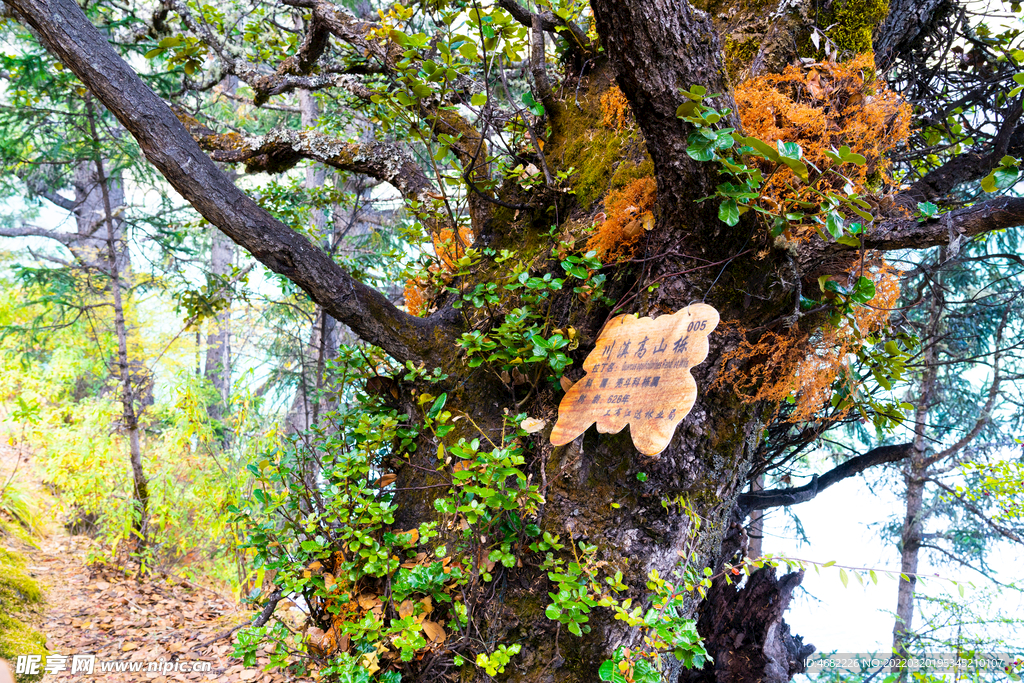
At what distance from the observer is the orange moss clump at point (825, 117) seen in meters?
1.66

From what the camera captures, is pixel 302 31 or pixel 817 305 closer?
pixel 817 305

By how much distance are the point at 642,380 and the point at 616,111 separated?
1.28 m

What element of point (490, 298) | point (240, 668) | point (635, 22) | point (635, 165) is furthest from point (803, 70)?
point (240, 668)

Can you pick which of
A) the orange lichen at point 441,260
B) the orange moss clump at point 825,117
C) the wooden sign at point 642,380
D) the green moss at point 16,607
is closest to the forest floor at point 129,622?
the green moss at point 16,607

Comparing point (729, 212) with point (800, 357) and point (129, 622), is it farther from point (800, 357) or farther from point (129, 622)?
point (129, 622)

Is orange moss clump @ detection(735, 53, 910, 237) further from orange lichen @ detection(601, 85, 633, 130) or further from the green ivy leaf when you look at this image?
orange lichen @ detection(601, 85, 633, 130)

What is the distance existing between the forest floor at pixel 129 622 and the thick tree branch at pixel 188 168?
6.86 ft

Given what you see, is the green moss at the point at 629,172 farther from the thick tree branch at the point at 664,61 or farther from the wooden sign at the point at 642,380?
the wooden sign at the point at 642,380

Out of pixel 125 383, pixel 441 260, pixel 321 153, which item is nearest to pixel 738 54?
pixel 441 260

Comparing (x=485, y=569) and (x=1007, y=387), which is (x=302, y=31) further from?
(x=1007, y=387)

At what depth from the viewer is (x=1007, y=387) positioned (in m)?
4.71

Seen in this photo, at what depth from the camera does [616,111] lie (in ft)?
7.68

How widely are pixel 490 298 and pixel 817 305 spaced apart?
45.4 inches

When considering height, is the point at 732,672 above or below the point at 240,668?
above
